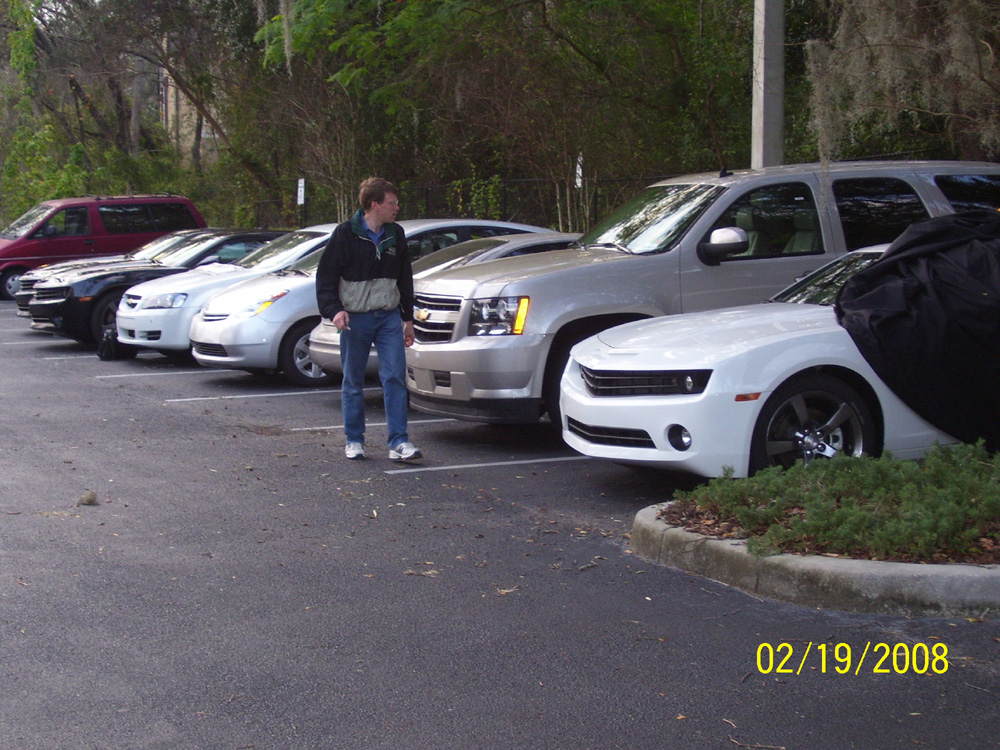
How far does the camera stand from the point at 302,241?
1345 cm

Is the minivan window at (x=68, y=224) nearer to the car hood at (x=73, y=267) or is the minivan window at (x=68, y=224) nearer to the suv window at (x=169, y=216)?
the suv window at (x=169, y=216)

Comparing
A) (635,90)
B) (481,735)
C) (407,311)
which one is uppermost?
(635,90)

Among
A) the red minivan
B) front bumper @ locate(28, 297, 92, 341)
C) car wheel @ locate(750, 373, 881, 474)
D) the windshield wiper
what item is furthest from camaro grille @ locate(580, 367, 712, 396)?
the red minivan

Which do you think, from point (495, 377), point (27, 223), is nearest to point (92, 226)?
point (27, 223)

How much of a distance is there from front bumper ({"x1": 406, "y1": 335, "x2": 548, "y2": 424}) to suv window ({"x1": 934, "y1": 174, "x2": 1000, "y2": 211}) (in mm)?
3421

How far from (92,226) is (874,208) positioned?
1647 centimetres

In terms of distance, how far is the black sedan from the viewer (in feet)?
49.8

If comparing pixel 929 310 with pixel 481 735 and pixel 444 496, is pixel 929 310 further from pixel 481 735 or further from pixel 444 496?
pixel 481 735

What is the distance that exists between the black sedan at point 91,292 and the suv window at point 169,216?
540 centimetres

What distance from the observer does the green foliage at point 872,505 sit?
507 cm

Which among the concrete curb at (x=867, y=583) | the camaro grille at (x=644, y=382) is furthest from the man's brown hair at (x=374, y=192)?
the concrete curb at (x=867, y=583)

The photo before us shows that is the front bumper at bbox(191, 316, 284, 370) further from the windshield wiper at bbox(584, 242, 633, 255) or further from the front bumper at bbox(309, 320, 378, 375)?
the windshield wiper at bbox(584, 242, 633, 255)

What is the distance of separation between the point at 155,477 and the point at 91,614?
2893 millimetres

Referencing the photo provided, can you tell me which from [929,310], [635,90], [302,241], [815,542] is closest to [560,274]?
[929,310]
